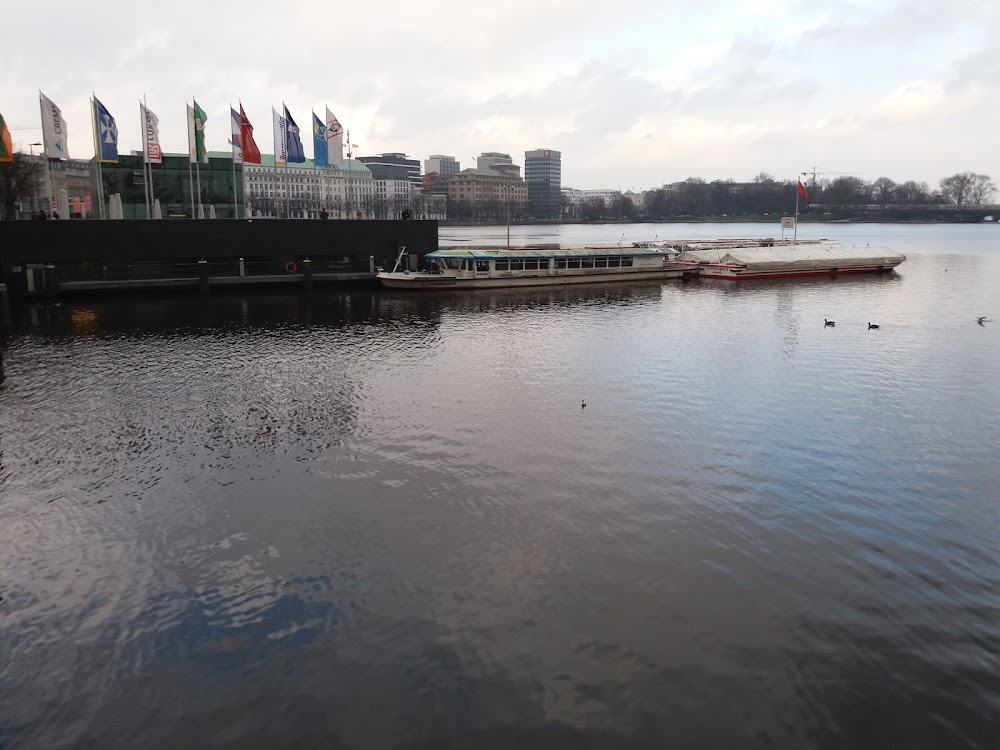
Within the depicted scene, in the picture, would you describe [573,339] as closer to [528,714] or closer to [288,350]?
[288,350]

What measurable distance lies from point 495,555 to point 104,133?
49.2 meters

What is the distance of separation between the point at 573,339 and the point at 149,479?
24.0m

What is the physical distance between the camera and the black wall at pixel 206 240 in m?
47.6

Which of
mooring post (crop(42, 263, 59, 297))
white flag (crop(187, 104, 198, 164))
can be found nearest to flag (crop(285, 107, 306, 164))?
white flag (crop(187, 104, 198, 164))

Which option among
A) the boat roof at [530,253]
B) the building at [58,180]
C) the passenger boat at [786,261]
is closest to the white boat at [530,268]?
the boat roof at [530,253]

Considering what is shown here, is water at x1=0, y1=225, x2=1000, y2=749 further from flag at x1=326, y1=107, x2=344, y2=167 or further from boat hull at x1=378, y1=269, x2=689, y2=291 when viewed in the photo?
flag at x1=326, y1=107, x2=344, y2=167

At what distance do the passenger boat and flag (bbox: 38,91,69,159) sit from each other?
53505 millimetres

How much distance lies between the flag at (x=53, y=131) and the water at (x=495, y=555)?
24541mm

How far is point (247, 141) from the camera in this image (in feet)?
177

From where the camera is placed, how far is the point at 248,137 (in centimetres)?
5372

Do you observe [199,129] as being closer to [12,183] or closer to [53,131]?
[53,131]

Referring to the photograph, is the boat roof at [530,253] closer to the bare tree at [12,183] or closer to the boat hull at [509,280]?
the boat hull at [509,280]

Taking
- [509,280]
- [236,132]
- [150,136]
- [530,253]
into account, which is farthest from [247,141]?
[530,253]

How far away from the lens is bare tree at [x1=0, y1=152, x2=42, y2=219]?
69062 mm
